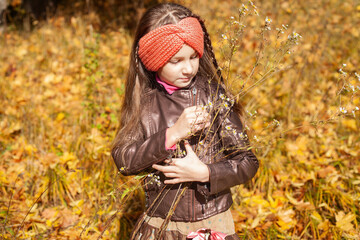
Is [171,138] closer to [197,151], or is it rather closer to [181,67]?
[197,151]

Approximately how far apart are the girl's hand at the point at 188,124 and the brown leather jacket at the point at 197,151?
59mm

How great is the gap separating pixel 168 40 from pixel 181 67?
149 millimetres

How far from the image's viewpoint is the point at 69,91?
399 cm

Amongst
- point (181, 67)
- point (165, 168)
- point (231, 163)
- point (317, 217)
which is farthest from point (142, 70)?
point (317, 217)

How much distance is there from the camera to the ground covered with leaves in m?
2.36

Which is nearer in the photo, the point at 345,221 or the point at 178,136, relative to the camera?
the point at 178,136

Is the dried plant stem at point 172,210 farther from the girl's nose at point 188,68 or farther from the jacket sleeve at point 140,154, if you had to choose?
the girl's nose at point 188,68

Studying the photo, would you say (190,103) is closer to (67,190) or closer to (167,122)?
(167,122)

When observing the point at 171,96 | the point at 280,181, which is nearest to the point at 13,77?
the point at 171,96

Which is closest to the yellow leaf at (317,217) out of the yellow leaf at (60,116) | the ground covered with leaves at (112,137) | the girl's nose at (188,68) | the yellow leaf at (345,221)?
the ground covered with leaves at (112,137)

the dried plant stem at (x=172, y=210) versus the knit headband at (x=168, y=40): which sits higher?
the knit headband at (x=168, y=40)

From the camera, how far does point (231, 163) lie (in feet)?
5.30

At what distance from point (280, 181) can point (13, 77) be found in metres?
3.51

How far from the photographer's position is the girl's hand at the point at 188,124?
1.47 m
